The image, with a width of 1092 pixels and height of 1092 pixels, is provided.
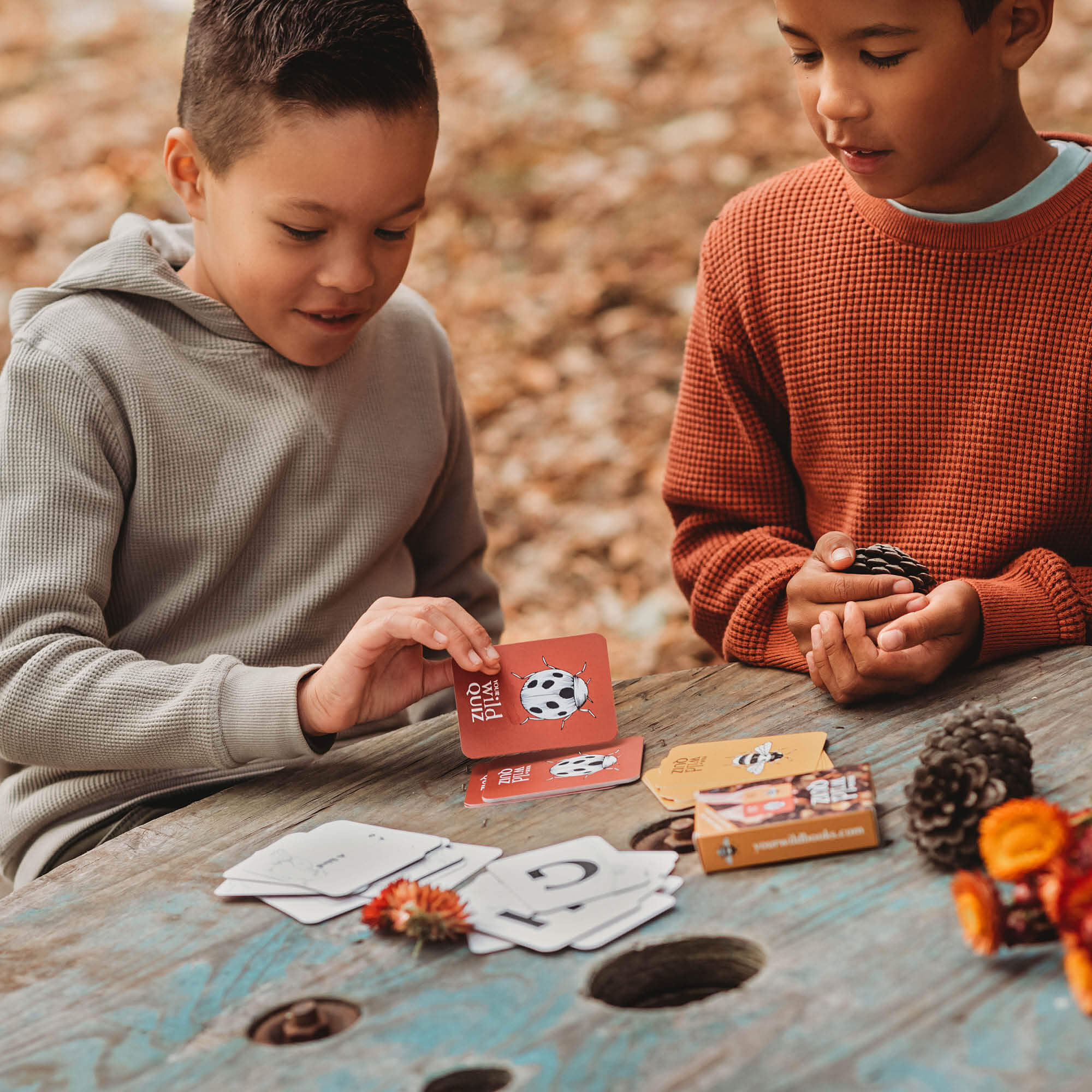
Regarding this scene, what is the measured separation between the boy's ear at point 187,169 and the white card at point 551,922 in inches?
42.6

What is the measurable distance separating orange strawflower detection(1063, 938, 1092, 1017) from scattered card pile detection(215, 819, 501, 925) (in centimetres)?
50

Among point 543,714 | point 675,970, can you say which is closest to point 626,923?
point 675,970

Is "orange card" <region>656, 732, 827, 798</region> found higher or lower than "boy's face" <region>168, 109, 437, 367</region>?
lower

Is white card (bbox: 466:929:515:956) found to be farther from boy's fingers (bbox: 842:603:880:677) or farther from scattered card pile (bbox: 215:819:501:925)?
boy's fingers (bbox: 842:603:880:677)

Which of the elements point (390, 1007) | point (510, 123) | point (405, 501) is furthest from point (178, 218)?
point (390, 1007)

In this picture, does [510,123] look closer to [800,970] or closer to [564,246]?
[564,246]

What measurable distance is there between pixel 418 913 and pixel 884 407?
1.04 m

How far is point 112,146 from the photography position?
495cm

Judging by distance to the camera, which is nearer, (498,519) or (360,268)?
(360,268)

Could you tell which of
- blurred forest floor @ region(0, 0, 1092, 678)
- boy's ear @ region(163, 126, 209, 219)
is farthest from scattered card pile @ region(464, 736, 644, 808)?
blurred forest floor @ region(0, 0, 1092, 678)

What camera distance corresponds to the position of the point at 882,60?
4.56 ft

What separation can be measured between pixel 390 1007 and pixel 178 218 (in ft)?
13.7

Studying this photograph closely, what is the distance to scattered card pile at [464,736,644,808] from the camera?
49.0 inches

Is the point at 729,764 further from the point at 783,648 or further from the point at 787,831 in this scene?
the point at 783,648
